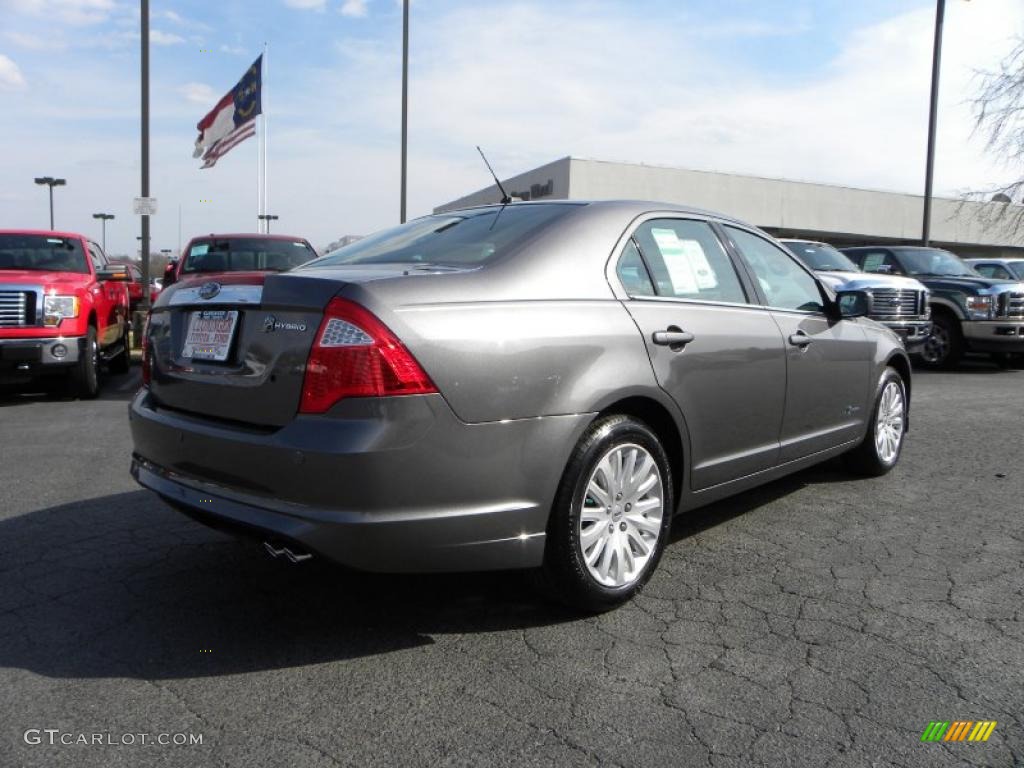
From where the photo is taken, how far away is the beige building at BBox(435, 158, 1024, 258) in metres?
39.7

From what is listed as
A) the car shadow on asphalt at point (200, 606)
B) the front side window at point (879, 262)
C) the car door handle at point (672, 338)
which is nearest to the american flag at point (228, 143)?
the front side window at point (879, 262)

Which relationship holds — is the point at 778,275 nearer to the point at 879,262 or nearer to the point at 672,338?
the point at 672,338

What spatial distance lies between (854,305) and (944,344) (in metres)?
8.89

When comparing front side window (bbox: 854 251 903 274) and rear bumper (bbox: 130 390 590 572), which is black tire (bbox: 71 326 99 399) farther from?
front side window (bbox: 854 251 903 274)

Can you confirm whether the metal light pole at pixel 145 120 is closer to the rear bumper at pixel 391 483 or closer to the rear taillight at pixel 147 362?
the rear taillight at pixel 147 362

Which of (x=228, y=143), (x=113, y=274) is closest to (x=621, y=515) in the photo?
(x=113, y=274)

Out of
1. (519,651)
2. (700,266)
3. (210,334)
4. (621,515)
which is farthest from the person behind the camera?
(700,266)

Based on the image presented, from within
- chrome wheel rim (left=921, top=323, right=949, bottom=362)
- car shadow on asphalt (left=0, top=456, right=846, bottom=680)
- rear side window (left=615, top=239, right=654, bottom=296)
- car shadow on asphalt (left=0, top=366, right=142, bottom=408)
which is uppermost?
rear side window (left=615, top=239, right=654, bottom=296)

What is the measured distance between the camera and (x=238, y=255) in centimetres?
1055

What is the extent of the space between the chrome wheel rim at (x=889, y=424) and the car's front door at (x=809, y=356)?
321 mm

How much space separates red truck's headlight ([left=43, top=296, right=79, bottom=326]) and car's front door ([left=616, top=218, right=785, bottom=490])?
683 cm

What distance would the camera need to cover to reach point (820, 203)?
149 feet

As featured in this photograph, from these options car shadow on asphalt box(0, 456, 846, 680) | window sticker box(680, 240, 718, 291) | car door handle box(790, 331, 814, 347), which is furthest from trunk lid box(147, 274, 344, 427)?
car door handle box(790, 331, 814, 347)

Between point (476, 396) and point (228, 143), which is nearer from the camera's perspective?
point (476, 396)
